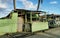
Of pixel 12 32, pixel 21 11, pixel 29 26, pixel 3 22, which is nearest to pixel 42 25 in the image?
pixel 29 26

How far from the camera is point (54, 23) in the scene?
21.7 metres

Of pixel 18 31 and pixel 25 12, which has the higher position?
pixel 25 12

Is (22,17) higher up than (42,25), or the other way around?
(22,17)

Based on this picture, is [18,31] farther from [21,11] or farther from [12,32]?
[21,11]

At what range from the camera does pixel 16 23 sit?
14.1 meters

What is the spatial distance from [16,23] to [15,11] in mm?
1502

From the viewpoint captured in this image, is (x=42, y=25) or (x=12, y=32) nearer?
(x=12, y=32)

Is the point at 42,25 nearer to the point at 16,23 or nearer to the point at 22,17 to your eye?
the point at 22,17

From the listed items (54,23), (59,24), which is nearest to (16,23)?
(54,23)

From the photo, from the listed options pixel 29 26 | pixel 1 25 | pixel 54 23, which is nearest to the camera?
pixel 1 25

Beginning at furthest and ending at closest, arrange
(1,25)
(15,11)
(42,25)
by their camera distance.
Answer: (42,25), (15,11), (1,25)

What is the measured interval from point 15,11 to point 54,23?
971 centimetres

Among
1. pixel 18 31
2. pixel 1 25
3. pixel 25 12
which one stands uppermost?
pixel 25 12

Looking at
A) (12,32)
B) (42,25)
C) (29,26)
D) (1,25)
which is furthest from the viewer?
(42,25)
